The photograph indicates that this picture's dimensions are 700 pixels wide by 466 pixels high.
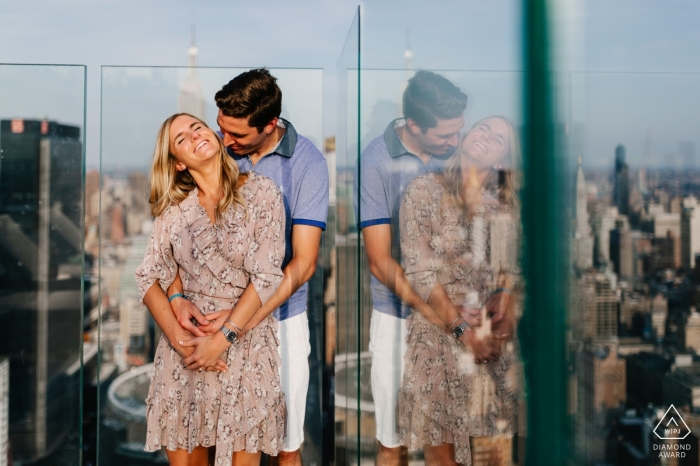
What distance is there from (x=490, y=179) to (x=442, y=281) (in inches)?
9.7

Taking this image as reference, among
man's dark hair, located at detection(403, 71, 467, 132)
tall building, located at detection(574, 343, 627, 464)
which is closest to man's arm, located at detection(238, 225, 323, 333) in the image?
man's dark hair, located at detection(403, 71, 467, 132)

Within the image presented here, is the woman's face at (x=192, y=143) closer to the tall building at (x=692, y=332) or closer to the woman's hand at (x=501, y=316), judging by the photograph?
the woman's hand at (x=501, y=316)

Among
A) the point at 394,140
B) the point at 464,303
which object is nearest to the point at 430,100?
the point at 394,140

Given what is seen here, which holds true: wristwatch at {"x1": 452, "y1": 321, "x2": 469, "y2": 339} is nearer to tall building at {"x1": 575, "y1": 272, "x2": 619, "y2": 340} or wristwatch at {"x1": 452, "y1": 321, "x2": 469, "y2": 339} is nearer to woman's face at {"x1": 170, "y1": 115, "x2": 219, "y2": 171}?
tall building at {"x1": 575, "y1": 272, "x2": 619, "y2": 340}

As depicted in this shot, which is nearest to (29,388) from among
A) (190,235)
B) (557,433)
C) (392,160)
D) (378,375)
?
(190,235)

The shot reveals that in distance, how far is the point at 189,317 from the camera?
2.06m

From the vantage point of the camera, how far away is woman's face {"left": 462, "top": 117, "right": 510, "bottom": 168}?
1146 millimetres

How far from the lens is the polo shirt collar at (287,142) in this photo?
7.80ft

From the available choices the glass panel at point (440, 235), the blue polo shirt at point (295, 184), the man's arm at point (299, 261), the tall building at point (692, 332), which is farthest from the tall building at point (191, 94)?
the tall building at point (692, 332)

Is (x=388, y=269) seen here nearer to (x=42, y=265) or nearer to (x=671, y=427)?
(x=671, y=427)

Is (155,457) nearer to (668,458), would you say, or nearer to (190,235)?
(190,235)

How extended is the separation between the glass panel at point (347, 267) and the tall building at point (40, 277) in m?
1.02

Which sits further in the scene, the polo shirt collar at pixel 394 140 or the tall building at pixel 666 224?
the polo shirt collar at pixel 394 140

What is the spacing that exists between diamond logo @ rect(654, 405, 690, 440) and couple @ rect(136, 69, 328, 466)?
121 cm
